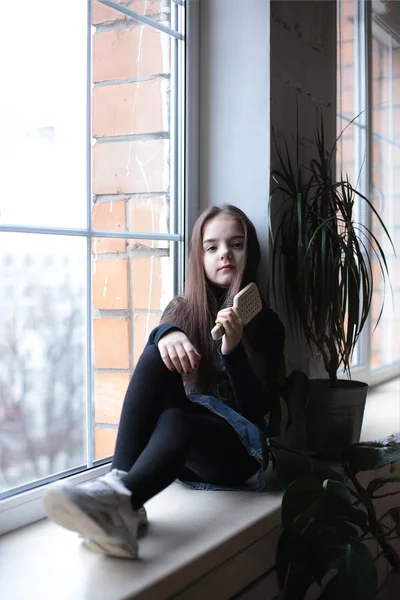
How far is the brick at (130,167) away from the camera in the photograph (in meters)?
1.72

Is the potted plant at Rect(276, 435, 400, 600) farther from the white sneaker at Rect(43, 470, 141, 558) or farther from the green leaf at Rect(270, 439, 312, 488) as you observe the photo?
the white sneaker at Rect(43, 470, 141, 558)

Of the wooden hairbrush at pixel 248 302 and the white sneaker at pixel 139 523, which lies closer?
the white sneaker at pixel 139 523

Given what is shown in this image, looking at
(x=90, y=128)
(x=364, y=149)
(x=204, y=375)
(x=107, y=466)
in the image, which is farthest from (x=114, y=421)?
(x=364, y=149)

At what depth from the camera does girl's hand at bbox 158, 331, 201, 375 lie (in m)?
1.50

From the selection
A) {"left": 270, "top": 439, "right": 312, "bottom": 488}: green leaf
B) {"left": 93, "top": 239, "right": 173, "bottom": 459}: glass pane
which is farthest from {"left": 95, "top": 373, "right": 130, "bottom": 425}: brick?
{"left": 270, "top": 439, "right": 312, "bottom": 488}: green leaf

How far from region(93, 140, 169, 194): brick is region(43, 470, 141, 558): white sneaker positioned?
0.77 meters

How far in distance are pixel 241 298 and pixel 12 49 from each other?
29.8 inches

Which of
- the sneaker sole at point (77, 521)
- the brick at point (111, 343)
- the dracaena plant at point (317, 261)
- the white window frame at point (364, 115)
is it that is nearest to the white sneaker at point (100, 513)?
the sneaker sole at point (77, 521)

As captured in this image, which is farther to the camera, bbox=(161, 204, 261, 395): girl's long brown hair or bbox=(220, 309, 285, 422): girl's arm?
bbox=(161, 204, 261, 395): girl's long brown hair

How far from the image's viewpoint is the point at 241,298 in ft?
5.50

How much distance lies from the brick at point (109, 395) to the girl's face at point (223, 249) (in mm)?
360

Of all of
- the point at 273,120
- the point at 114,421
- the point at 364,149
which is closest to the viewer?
the point at 114,421

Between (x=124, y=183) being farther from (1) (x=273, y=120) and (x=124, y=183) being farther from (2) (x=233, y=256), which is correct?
(1) (x=273, y=120)

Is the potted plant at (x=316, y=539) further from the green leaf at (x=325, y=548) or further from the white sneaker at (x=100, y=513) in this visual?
the white sneaker at (x=100, y=513)
